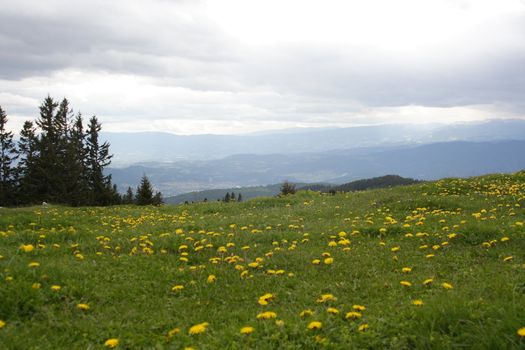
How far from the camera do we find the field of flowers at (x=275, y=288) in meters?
5.56

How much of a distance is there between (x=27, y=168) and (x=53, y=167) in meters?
5.23

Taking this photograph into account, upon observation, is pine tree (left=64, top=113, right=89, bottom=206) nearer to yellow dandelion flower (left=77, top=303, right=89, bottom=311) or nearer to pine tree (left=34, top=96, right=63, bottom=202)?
pine tree (left=34, top=96, right=63, bottom=202)

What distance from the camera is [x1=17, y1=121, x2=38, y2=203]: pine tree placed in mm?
54472

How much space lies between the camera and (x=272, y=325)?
5.95 metres

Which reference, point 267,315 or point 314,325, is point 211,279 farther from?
point 314,325

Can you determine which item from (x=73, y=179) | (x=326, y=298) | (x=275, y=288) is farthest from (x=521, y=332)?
(x=73, y=179)

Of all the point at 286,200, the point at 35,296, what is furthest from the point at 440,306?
the point at 286,200

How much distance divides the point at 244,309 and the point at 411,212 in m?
12.1

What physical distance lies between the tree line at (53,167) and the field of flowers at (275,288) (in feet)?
145

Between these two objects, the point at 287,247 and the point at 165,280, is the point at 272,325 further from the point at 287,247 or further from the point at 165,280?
the point at 287,247

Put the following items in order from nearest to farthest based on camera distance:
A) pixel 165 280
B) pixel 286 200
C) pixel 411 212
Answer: pixel 165 280 → pixel 411 212 → pixel 286 200

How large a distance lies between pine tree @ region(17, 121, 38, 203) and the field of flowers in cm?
4760

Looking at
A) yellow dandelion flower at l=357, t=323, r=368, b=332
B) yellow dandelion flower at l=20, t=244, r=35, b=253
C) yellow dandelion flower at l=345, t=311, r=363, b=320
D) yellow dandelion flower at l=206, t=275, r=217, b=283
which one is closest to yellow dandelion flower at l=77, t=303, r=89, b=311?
yellow dandelion flower at l=206, t=275, r=217, b=283

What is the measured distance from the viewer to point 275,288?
816 centimetres
